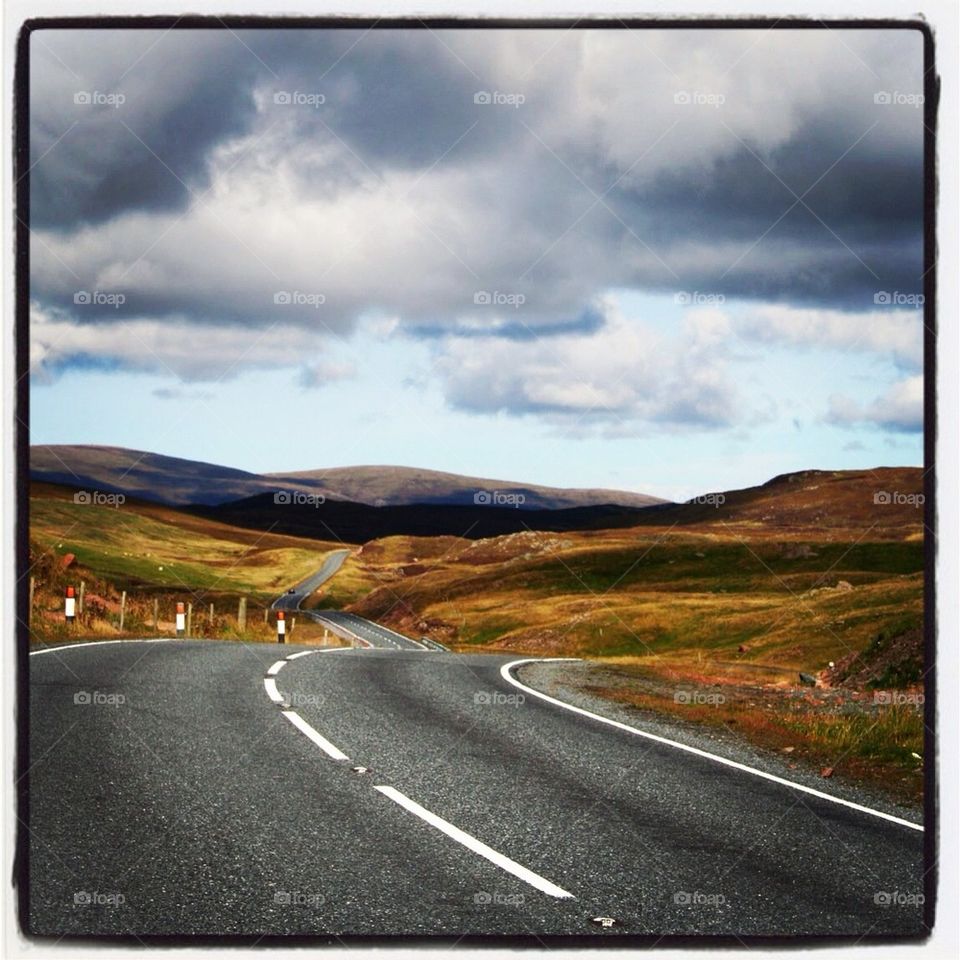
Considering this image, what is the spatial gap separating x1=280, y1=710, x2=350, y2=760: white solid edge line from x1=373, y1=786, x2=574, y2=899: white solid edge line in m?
1.43

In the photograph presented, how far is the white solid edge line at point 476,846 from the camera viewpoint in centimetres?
578

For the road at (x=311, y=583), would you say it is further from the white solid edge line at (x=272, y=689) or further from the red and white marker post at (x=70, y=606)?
the white solid edge line at (x=272, y=689)

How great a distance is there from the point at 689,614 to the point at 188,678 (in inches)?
2218

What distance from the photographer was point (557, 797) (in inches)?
321

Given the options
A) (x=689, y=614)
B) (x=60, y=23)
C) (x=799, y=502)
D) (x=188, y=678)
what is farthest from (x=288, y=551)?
(x=60, y=23)

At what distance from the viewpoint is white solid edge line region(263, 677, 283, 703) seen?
13158 millimetres

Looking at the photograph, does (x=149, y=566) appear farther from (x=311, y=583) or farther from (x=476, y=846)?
(x=476, y=846)

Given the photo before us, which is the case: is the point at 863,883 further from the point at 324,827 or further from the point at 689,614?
the point at 689,614

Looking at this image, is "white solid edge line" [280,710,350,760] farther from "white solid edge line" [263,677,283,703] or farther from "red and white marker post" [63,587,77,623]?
"red and white marker post" [63,587,77,623]

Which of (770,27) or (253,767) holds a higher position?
(770,27)

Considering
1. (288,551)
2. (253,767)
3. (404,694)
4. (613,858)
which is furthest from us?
(288,551)

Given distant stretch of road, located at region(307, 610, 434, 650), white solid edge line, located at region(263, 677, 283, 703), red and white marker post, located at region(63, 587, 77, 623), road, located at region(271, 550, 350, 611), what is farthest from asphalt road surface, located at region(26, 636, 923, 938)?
road, located at region(271, 550, 350, 611)

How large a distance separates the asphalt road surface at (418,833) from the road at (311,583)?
338 ft

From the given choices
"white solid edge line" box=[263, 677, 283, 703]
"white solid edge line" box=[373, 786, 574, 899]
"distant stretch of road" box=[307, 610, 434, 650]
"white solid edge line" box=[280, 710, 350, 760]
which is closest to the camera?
"white solid edge line" box=[373, 786, 574, 899]
